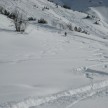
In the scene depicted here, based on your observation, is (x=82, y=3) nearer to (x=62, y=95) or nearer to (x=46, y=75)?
(x=46, y=75)

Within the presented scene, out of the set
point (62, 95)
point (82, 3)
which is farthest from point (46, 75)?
point (82, 3)

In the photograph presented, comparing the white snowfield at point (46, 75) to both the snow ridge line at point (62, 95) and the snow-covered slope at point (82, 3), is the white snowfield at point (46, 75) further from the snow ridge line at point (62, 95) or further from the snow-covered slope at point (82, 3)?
the snow-covered slope at point (82, 3)

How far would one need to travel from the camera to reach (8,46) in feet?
21.3

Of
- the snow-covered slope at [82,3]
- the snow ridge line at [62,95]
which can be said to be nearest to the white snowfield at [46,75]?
the snow ridge line at [62,95]

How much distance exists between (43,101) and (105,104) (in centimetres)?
74

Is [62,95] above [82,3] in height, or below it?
below

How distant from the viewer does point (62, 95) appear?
11.8ft

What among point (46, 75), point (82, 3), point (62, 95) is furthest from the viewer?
point (82, 3)

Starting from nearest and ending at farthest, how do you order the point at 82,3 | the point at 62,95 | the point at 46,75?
the point at 62,95, the point at 46,75, the point at 82,3

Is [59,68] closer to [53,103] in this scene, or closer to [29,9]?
[53,103]

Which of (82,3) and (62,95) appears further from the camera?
(82,3)

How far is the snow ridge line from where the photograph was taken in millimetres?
3092

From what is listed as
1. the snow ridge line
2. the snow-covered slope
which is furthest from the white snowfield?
the snow-covered slope

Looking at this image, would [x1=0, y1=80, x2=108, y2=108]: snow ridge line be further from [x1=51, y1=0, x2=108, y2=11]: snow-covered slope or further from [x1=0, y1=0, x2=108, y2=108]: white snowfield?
[x1=51, y1=0, x2=108, y2=11]: snow-covered slope
